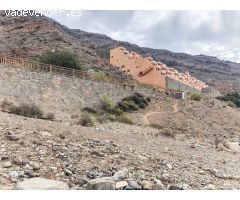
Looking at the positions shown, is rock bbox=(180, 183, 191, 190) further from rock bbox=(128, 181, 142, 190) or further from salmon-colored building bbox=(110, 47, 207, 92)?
salmon-colored building bbox=(110, 47, 207, 92)

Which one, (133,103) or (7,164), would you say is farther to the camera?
(133,103)

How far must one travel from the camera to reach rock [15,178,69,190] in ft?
28.2

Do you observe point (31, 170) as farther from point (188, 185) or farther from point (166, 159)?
point (166, 159)

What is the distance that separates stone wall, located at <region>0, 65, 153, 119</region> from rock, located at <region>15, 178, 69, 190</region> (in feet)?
53.2

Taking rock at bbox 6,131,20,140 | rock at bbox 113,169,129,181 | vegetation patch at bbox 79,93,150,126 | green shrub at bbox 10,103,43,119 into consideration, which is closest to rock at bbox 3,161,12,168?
rock at bbox 6,131,20,140

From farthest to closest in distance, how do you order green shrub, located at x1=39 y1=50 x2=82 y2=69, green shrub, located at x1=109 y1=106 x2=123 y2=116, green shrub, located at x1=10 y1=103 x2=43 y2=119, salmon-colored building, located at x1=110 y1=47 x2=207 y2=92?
1. salmon-colored building, located at x1=110 y1=47 x2=207 y2=92
2. green shrub, located at x1=39 y1=50 x2=82 y2=69
3. green shrub, located at x1=109 y1=106 x2=123 y2=116
4. green shrub, located at x1=10 y1=103 x2=43 y2=119

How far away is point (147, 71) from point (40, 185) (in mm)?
48489

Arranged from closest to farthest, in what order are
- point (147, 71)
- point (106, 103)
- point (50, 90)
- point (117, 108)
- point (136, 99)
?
point (50, 90) < point (106, 103) < point (117, 108) < point (136, 99) < point (147, 71)

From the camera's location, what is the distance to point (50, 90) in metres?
29.3

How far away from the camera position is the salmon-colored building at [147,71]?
53.5m

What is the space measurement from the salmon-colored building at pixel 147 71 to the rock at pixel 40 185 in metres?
41.9

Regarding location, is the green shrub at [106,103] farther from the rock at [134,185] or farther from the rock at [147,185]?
the rock at [134,185]

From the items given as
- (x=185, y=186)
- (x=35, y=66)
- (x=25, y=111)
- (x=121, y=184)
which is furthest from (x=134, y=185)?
(x=35, y=66)

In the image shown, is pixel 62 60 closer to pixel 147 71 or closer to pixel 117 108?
pixel 117 108
